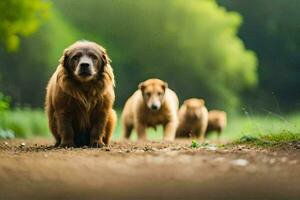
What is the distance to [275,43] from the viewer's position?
10.4 m

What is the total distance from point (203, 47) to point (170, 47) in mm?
1221

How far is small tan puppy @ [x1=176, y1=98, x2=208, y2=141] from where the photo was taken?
1155cm

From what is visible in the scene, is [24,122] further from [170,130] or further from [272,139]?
[272,139]

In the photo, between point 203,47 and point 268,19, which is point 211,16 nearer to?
point 203,47

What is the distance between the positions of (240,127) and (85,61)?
565 centimetres

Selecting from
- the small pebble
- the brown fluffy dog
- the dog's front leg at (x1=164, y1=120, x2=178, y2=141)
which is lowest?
the small pebble

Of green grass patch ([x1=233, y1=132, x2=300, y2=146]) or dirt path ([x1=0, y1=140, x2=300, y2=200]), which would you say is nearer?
dirt path ([x1=0, y1=140, x2=300, y2=200])

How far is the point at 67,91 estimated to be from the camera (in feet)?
21.3

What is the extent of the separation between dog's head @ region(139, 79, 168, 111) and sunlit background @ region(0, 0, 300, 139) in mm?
1461

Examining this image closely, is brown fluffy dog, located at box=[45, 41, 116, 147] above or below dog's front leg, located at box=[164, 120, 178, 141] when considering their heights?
below

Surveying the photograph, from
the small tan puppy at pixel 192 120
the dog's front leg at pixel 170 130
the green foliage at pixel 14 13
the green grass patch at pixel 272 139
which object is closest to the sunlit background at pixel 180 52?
the small tan puppy at pixel 192 120

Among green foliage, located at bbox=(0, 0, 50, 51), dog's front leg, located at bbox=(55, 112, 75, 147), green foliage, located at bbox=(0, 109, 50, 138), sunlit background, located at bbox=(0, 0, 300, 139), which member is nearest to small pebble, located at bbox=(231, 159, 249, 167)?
dog's front leg, located at bbox=(55, 112, 75, 147)

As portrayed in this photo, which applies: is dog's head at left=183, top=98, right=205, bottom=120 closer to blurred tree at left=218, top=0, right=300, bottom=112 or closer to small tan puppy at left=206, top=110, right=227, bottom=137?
blurred tree at left=218, top=0, right=300, bottom=112

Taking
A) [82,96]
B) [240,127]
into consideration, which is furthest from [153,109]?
[82,96]
